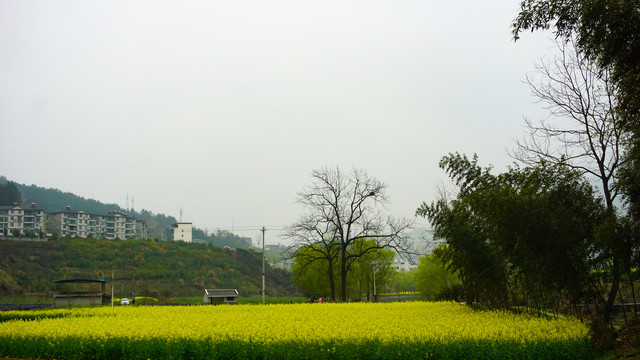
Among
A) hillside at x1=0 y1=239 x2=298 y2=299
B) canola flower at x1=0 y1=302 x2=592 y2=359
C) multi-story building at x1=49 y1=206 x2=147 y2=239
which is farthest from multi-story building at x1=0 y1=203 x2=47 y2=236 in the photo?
canola flower at x1=0 y1=302 x2=592 y2=359

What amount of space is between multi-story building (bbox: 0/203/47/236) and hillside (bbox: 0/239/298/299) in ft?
129

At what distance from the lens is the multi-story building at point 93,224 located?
140625 millimetres

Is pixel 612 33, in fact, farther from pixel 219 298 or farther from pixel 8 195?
pixel 8 195

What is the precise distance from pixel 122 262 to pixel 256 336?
84419mm

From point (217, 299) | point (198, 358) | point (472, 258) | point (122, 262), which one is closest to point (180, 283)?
point (122, 262)

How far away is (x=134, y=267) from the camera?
8969 cm

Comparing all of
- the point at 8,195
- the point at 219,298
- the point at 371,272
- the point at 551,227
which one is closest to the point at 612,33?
the point at 551,227

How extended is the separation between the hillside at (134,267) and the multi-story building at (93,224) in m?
43.1

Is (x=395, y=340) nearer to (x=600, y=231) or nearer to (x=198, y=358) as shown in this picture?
(x=198, y=358)

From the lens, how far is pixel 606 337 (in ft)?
45.9

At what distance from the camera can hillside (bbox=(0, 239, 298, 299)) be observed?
261 ft

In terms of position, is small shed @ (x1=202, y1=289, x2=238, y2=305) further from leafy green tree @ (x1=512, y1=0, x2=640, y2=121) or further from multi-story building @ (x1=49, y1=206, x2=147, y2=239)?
multi-story building @ (x1=49, y1=206, x2=147, y2=239)

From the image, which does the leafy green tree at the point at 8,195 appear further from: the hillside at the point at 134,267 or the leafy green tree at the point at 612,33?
the leafy green tree at the point at 612,33

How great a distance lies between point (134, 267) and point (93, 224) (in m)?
72.3
